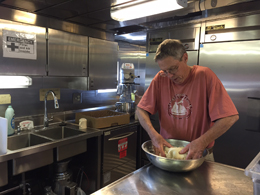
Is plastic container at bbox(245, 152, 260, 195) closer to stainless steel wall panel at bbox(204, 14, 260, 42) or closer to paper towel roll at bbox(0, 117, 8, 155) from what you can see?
paper towel roll at bbox(0, 117, 8, 155)

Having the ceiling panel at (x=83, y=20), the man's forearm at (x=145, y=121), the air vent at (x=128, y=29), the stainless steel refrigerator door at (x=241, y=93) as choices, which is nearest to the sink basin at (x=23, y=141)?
the man's forearm at (x=145, y=121)

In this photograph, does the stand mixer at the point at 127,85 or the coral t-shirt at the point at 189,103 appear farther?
the stand mixer at the point at 127,85

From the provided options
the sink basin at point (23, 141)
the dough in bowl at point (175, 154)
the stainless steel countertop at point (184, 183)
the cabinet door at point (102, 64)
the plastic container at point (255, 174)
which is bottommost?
the sink basin at point (23, 141)

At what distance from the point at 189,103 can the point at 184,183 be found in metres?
0.60

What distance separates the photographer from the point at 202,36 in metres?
2.71

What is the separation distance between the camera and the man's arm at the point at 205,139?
1.24m

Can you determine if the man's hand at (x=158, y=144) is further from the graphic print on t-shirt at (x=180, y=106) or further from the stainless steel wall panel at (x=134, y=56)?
the stainless steel wall panel at (x=134, y=56)

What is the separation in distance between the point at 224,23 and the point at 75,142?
213cm

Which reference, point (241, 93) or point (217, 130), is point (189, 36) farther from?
point (217, 130)

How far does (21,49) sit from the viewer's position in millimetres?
2078

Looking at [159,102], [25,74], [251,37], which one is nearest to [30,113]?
[25,74]

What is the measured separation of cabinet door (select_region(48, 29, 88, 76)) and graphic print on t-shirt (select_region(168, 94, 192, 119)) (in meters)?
1.40

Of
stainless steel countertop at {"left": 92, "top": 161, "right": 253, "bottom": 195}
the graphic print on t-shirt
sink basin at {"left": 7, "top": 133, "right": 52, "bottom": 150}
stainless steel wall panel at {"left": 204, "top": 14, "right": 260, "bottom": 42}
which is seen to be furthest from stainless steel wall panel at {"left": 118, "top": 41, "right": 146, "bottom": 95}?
stainless steel countertop at {"left": 92, "top": 161, "right": 253, "bottom": 195}

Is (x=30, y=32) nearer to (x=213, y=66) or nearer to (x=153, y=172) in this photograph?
(x=153, y=172)
